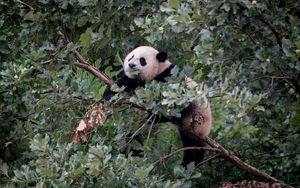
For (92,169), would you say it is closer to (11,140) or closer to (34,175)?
(34,175)

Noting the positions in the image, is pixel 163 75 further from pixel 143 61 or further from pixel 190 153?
pixel 190 153

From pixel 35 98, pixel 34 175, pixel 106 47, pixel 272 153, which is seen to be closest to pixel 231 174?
pixel 272 153

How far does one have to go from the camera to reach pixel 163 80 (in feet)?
20.5

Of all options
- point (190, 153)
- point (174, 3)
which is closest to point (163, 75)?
point (190, 153)

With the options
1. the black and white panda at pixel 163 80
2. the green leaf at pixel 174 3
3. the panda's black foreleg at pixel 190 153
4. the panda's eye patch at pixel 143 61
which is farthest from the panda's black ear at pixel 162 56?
the green leaf at pixel 174 3

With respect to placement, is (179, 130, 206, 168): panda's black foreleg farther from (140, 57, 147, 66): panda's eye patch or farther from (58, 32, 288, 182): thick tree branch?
(140, 57, 147, 66): panda's eye patch

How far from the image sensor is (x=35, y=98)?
5.08 meters

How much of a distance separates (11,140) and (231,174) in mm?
2122

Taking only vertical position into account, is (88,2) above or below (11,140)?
above

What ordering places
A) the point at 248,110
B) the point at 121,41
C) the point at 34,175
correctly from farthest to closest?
the point at 121,41 < the point at 34,175 < the point at 248,110

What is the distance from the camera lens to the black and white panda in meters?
5.95

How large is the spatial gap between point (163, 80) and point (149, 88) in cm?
164

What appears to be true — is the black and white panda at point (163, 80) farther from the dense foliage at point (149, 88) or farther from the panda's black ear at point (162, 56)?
the dense foliage at point (149, 88)

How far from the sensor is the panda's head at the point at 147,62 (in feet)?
20.5
